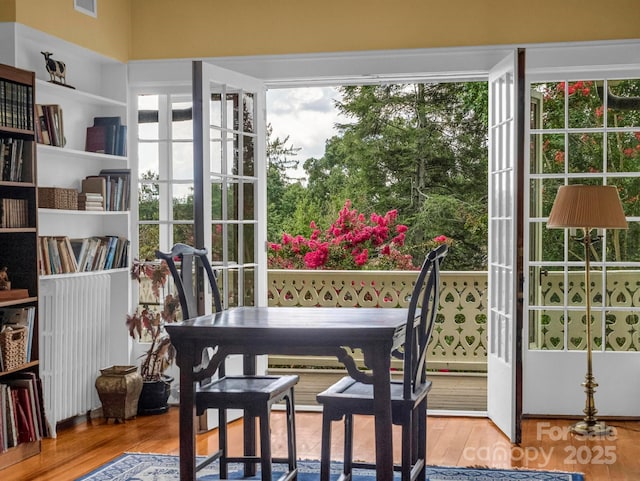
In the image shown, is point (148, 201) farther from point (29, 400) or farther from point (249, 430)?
point (249, 430)

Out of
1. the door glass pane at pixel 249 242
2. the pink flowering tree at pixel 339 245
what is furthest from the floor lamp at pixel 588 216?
the pink flowering tree at pixel 339 245

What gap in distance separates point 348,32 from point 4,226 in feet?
8.74

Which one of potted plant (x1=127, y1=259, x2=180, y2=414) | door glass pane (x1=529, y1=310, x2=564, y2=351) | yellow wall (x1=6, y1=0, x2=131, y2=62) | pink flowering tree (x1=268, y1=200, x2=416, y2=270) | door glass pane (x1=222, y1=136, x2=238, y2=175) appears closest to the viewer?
yellow wall (x1=6, y1=0, x2=131, y2=62)

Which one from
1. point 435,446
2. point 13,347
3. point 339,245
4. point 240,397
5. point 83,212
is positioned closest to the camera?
point 240,397

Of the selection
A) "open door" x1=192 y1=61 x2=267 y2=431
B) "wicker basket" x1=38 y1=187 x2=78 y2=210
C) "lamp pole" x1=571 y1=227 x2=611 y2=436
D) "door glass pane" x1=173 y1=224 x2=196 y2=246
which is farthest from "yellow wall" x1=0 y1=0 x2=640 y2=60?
"lamp pole" x1=571 y1=227 x2=611 y2=436

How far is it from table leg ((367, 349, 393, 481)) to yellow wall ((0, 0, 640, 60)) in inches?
120

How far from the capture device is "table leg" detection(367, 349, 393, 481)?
368cm

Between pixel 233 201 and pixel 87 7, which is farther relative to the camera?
pixel 233 201

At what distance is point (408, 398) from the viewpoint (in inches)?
151

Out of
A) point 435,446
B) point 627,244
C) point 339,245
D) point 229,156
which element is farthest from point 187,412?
point 339,245

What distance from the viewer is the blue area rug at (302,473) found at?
4620 mm

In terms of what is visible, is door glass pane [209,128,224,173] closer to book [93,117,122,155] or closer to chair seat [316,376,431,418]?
book [93,117,122,155]

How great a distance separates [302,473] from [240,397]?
3.20 feet

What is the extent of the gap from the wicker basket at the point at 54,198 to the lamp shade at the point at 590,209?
3066 mm
